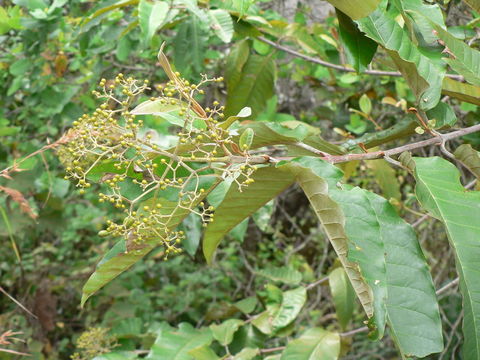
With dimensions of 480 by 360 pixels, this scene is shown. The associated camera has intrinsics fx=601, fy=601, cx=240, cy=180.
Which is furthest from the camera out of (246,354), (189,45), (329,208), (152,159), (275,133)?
(189,45)

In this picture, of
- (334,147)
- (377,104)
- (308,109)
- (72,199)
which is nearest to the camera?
(334,147)

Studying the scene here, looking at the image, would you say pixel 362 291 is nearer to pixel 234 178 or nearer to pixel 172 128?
pixel 234 178

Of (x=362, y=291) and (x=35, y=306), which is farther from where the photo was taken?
(x=35, y=306)

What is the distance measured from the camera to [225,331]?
78.9 inches

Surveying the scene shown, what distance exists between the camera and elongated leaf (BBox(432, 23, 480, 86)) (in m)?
1.20

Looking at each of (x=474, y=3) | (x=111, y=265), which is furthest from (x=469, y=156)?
(x=111, y=265)

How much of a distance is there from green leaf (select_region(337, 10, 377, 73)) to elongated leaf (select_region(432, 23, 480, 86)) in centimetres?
15

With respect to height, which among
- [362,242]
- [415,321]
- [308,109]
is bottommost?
[308,109]

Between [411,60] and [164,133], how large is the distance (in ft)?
4.00

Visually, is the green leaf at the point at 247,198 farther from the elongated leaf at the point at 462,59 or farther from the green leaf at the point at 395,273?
the elongated leaf at the point at 462,59

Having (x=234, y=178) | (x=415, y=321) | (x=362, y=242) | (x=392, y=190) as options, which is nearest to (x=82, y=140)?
(x=234, y=178)

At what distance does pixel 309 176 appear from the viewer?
1.01 m

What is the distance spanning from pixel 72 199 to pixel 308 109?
1.67 m

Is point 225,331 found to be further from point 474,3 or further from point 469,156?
point 474,3
